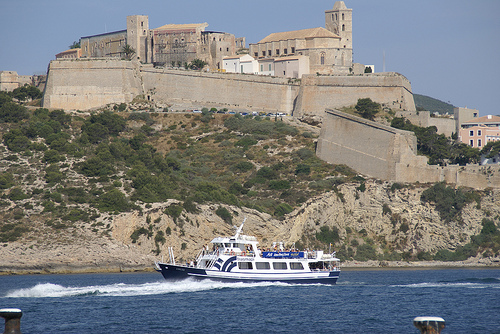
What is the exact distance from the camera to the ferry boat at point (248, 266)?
37438mm

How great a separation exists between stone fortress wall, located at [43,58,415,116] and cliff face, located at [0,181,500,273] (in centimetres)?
1702

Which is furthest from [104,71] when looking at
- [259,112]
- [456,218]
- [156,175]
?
[456,218]

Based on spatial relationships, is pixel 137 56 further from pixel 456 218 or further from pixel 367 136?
pixel 456 218

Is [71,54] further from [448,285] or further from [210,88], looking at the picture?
Result: [448,285]

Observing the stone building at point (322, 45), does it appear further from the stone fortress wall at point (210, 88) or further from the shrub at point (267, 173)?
the shrub at point (267, 173)

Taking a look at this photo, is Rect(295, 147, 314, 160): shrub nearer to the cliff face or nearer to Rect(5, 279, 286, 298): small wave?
the cliff face

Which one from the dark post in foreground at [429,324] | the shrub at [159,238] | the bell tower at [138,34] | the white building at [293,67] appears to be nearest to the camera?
the dark post in foreground at [429,324]

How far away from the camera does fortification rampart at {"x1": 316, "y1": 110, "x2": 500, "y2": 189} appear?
58438mm

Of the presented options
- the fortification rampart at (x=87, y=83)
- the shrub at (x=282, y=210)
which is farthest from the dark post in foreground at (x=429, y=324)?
the fortification rampart at (x=87, y=83)

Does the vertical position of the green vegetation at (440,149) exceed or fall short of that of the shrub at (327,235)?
it exceeds it

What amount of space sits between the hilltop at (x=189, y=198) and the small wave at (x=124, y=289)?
10971 mm

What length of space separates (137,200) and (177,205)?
2.86 metres

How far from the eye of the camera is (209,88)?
7731cm

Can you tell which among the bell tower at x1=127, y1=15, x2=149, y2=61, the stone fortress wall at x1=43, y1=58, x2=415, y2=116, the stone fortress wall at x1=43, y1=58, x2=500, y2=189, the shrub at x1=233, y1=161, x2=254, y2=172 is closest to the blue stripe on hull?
the shrub at x1=233, y1=161, x2=254, y2=172
